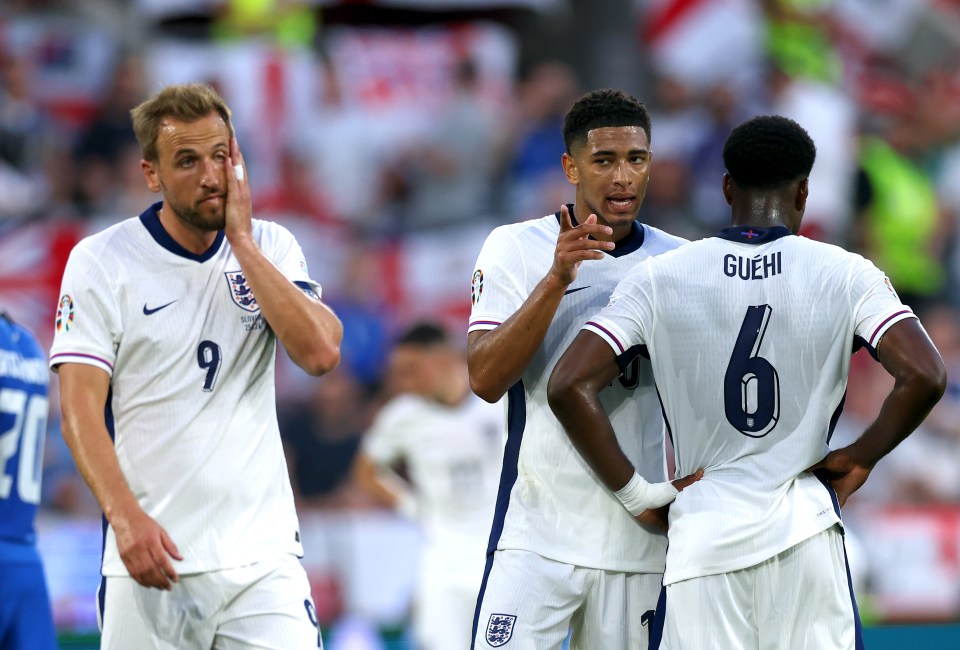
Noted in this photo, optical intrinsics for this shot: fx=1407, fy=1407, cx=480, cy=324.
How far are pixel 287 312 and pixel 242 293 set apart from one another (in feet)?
1.06

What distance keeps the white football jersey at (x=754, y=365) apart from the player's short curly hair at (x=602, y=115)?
23.4 inches

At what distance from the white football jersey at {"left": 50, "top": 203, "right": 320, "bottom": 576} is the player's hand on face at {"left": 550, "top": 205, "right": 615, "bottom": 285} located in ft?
3.27

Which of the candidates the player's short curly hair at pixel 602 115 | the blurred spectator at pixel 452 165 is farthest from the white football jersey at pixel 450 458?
the player's short curly hair at pixel 602 115

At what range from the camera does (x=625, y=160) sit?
476cm

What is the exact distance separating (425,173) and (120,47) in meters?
3.26

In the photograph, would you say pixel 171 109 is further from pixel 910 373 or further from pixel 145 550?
pixel 910 373

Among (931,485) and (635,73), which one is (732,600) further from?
(635,73)

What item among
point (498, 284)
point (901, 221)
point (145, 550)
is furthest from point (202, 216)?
point (901, 221)

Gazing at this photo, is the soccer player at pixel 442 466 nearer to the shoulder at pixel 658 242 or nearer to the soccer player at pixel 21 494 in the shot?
the soccer player at pixel 21 494

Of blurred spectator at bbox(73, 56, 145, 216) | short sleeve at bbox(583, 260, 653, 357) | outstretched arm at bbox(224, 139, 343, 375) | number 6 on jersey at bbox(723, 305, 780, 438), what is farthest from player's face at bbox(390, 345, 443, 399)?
number 6 on jersey at bbox(723, 305, 780, 438)

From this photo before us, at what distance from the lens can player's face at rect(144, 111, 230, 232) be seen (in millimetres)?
4805

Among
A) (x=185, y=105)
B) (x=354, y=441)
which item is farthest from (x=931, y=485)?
(x=185, y=105)

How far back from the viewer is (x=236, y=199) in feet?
15.6

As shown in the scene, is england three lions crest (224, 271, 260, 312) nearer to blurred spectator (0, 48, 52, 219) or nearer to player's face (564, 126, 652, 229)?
player's face (564, 126, 652, 229)
